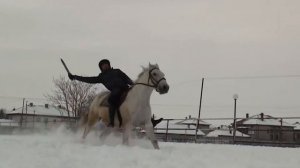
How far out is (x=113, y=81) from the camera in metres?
13.2

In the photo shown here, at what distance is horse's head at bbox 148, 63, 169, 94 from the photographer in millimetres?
11727

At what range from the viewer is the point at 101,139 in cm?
1364

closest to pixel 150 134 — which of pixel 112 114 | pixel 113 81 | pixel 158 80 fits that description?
pixel 158 80

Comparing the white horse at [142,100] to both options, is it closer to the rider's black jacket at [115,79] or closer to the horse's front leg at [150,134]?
the horse's front leg at [150,134]

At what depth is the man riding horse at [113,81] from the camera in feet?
41.8

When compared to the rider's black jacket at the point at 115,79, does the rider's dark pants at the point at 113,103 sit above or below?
below

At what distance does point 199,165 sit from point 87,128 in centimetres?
737

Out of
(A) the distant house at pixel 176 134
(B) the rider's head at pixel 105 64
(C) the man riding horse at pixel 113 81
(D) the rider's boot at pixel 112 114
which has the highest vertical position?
(B) the rider's head at pixel 105 64

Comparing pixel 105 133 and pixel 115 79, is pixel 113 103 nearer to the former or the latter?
pixel 115 79

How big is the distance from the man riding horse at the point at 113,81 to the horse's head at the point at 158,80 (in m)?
1.14

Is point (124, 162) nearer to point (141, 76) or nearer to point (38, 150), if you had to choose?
point (38, 150)

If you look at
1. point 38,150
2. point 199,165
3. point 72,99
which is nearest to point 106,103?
point 38,150

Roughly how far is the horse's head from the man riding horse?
1141 mm

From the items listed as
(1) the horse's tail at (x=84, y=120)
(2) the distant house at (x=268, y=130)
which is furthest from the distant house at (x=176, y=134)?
(1) the horse's tail at (x=84, y=120)
